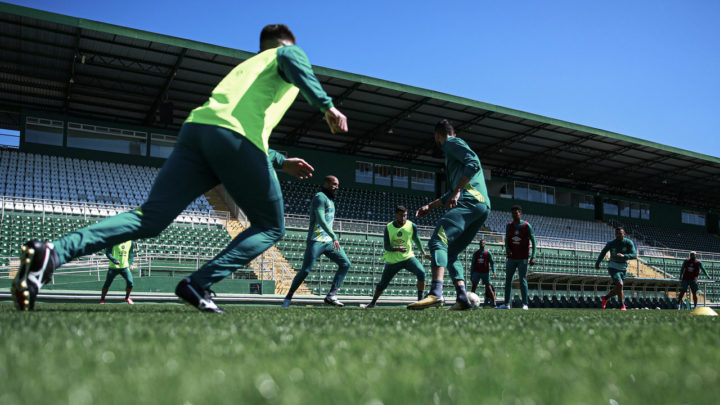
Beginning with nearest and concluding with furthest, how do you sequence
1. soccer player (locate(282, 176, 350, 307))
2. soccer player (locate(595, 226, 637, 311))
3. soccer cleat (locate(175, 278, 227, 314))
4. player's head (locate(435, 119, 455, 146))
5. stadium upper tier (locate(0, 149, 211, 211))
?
1. soccer cleat (locate(175, 278, 227, 314))
2. player's head (locate(435, 119, 455, 146))
3. soccer player (locate(282, 176, 350, 307))
4. soccer player (locate(595, 226, 637, 311))
5. stadium upper tier (locate(0, 149, 211, 211))

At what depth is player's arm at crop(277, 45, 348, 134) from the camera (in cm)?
352

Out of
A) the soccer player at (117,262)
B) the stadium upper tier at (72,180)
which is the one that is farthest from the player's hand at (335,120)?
the stadium upper tier at (72,180)

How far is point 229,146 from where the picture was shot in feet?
11.0

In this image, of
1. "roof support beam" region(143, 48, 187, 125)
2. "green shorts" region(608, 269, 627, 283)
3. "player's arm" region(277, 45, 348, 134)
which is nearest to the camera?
"player's arm" region(277, 45, 348, 134)

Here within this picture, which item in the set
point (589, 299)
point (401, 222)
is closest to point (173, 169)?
point (401, 222)

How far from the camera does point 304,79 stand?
3.52m

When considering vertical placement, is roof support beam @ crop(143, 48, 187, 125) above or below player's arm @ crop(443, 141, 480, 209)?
above

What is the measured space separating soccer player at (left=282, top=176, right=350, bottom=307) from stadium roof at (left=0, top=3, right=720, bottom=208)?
1412 centimetres

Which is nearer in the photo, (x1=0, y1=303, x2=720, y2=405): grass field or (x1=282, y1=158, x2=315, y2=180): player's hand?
(x1=0, y1=303, x2=720, y2=405): grass field

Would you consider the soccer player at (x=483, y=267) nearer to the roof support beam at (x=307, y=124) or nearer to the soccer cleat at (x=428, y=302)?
the soccer cleat at (x=428, y=302)

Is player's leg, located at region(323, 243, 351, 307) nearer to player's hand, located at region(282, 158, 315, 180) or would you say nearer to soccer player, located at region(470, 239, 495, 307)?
player's hand, located at region(282, 158, 315, 180)

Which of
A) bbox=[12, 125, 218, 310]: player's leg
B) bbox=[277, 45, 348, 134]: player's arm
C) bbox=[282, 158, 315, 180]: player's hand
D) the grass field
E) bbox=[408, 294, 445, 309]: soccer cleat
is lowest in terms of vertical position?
bbox=[408, 294, 445, 309]: soccer cleat

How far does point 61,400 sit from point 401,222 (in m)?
8.23


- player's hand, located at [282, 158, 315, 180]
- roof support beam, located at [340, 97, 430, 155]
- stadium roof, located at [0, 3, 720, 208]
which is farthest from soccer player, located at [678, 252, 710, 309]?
player's hand, located at [282, 158, 315, 180]
